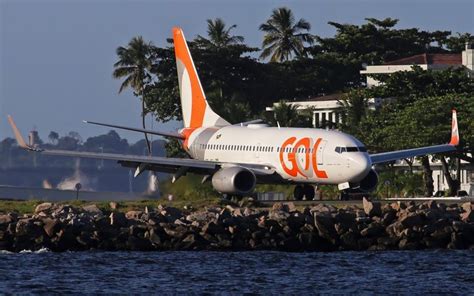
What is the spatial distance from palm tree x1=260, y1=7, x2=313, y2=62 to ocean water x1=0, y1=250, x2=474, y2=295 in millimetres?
104335

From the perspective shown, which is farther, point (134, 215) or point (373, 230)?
point (134, 215)

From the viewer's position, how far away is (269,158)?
73.4m

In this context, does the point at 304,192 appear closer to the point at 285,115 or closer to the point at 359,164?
the point at 359,164

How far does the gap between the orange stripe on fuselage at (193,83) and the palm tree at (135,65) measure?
165 ft

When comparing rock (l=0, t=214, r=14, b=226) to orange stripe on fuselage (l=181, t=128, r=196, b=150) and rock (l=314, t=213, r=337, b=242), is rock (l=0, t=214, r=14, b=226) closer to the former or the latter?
rock (l=314, t=213, r=337, b=242)

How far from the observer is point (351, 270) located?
160 feet

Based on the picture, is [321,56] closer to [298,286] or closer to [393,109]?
[393,109]

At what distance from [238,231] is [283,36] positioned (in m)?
104

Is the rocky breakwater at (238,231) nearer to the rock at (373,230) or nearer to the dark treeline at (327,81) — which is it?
the rock at (373,230)

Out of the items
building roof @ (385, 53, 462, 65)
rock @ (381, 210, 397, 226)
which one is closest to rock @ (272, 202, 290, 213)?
rock @ (381, 210, 397, 226)

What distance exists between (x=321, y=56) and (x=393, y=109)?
41581mm

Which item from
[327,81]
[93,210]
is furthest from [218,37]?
[93,210]

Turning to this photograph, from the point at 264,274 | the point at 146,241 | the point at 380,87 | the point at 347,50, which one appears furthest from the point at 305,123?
the point at 264,274

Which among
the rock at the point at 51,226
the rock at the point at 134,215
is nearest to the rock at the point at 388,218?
the rock at the point at 134,215
